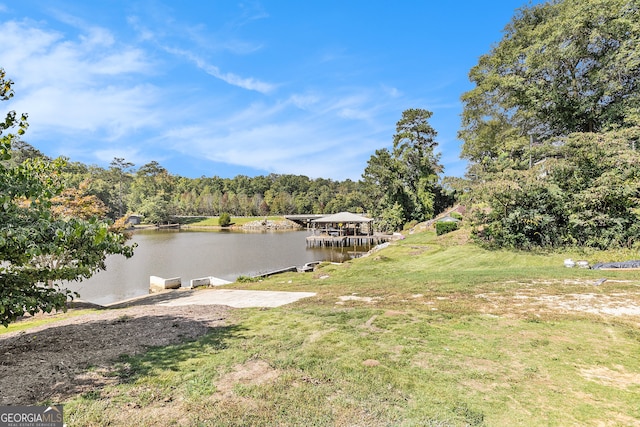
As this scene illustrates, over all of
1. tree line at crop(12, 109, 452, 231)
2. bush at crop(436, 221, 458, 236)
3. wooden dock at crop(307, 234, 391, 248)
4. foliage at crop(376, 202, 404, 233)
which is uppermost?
tree line at crop(12, 109, 452, 231)

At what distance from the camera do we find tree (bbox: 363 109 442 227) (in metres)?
40.5

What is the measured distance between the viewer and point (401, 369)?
3738 mm

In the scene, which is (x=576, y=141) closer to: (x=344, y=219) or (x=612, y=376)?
(x=612, y=376)

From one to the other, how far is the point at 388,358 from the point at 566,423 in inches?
70.0

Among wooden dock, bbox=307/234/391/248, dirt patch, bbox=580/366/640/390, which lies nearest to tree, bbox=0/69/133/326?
dirt patch, bbox=580/366/640/390

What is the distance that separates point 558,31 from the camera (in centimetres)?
1603

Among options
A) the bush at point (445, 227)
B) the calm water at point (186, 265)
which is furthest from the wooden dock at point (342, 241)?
the bush at point (445, 227)

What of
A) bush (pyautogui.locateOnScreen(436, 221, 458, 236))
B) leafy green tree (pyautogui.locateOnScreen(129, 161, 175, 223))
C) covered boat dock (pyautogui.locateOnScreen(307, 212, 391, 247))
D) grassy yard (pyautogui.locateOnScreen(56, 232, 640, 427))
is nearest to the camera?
grassy yard (pyautogui.locateOnScreen(56, 232, 640, 427))

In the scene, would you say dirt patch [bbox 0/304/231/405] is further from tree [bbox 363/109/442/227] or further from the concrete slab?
tree [bbox 363/109/442/227]

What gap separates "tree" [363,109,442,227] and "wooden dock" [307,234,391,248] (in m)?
5.38

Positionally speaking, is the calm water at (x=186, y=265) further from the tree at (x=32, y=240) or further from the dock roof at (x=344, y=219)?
the tree at (x=32, y=240)

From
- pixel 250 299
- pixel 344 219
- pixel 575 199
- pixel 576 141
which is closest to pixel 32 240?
pixel 250 299

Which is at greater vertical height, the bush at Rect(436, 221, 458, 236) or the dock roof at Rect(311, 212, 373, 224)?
the dock roof at Rect(311, 212, 373, 224)

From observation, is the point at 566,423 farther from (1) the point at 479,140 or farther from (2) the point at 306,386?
(1) the point at 479,140
